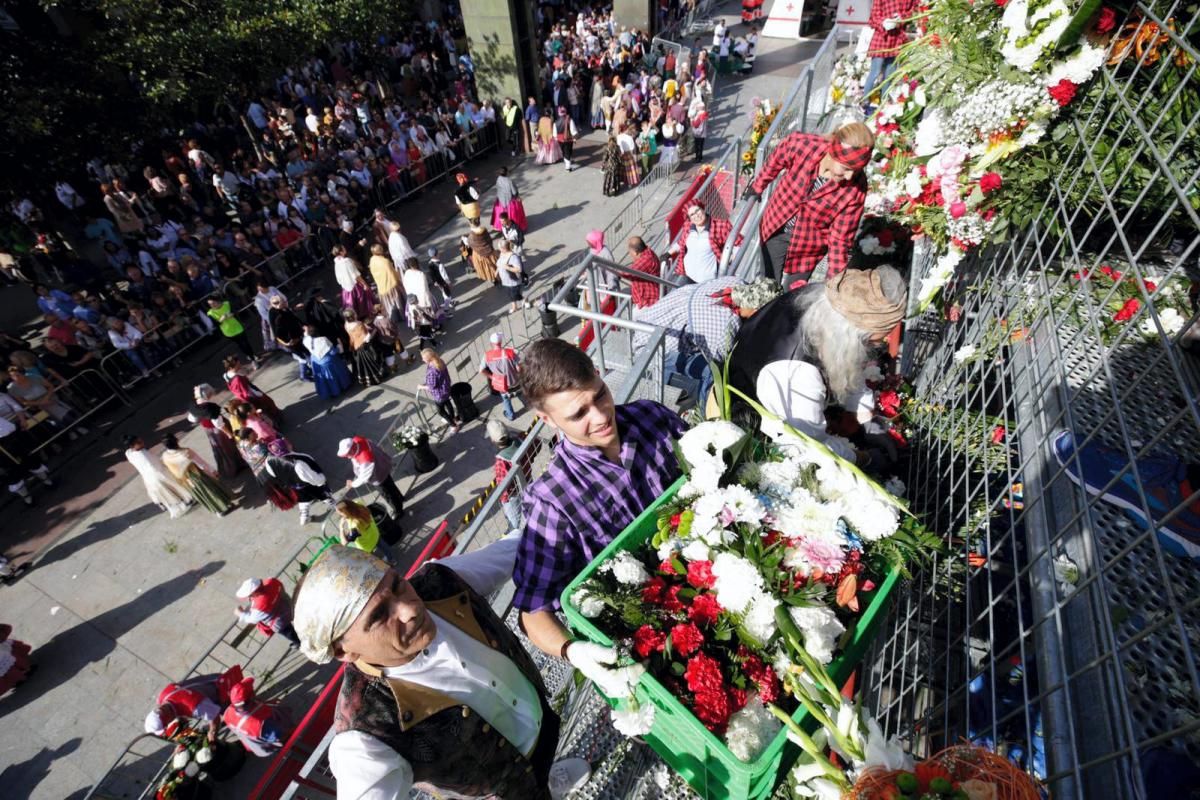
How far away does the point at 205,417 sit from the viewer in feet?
28.5

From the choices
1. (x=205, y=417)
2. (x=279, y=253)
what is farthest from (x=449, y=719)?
(x=279, y=253)

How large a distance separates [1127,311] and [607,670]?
250cm

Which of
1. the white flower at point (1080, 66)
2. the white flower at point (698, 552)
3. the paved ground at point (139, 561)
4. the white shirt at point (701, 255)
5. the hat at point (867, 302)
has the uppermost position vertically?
the white flower at point (1080, 66)

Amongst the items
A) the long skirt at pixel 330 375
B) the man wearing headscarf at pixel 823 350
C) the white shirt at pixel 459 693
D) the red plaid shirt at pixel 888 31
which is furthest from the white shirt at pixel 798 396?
the long skirt at pixel 330 375

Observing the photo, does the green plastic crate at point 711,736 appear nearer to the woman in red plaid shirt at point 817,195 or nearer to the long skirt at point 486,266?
the woman in red plaid shirt at point 817,195

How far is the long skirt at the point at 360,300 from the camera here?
10.5 meters

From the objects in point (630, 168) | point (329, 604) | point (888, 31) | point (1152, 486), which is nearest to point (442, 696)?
point (329, 604)

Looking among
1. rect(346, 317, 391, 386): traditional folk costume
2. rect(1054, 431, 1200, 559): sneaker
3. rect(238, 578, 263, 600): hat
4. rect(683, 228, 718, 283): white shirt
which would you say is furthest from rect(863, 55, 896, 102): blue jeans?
rect(238, 578, 263, 600): hat

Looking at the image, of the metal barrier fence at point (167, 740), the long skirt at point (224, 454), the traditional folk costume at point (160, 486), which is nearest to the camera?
the metal barrier fence at point (167, 740)

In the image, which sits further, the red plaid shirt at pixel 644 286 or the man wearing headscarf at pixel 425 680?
the red plaid shirt at pixel 644 286

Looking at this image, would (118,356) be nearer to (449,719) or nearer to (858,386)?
(449,719)

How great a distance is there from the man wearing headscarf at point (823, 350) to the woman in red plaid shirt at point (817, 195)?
1.67 m

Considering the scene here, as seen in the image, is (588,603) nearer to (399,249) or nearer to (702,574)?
(702,574)

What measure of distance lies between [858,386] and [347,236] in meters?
13.2
